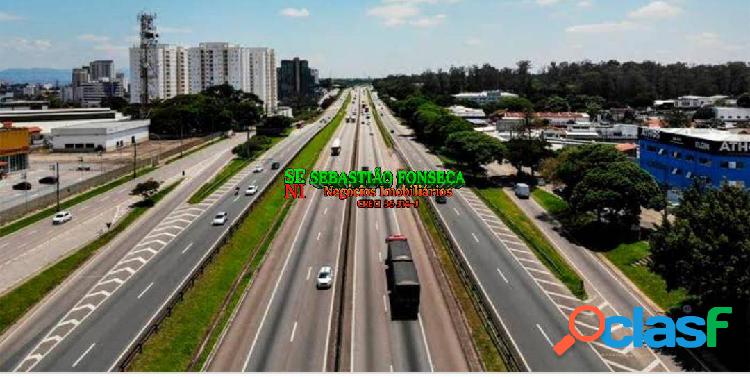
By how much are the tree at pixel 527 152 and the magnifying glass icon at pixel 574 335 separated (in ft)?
167

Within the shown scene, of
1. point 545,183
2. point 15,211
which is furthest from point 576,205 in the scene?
point 15,211

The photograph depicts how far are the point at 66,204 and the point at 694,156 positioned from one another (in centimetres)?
8344

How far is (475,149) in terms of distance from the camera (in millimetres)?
99438

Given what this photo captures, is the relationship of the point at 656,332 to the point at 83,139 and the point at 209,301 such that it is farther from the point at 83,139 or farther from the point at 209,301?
the point at 83,139

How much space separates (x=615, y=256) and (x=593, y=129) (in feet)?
318

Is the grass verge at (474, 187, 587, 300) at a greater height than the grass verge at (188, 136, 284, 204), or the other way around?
the grass verge at (188, 136, 284, 204)

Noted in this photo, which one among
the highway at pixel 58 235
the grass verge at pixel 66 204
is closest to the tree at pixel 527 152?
the highway at pixel 58 235

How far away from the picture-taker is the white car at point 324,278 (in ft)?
166

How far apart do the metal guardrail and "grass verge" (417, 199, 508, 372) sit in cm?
25

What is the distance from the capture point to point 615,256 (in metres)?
62.0

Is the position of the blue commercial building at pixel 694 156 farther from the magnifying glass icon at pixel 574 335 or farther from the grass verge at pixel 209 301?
the grass verge at pixel 209 301

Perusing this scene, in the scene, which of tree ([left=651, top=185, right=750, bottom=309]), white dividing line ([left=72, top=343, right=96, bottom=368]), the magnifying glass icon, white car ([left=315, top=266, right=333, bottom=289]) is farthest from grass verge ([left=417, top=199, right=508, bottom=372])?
white dividing line ([left=72, top=343, right=96, bottom=368])

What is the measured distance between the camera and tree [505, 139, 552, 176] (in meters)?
96.3

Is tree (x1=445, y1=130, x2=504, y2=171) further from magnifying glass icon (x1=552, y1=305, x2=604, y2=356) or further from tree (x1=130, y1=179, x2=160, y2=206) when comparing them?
magnifying glass icon (x1=552, y1=305, x2=604, y2=356)
